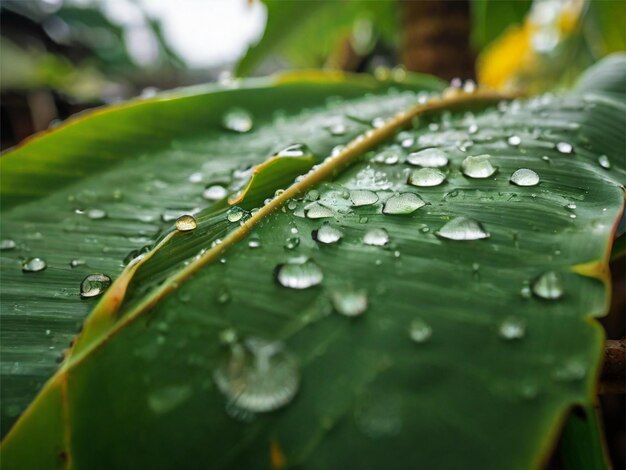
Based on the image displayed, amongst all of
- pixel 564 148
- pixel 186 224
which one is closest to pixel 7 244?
pixel 186 224

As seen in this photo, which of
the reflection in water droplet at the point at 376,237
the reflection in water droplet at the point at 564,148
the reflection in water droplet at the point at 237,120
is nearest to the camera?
the reflection in water droplet at the point at 376,237

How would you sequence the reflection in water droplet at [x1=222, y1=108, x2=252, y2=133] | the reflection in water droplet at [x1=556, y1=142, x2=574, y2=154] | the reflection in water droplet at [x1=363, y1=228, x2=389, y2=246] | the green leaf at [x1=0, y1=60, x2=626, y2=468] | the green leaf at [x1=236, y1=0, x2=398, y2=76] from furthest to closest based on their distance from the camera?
the green leaf at [x1=236, y1=0, x2=398, y2=76], the reflection in water droplet at [x1=222, y1=108, x2=252, y2=133], the reflection in water droplet at [x1=556, y1=142, x2=574, y2=154], the reflection in water droplet at [x1=363, y1=228, x2=389, y2=246], the green leaf at [x1=0, y1=60, x2=626, y2=468]

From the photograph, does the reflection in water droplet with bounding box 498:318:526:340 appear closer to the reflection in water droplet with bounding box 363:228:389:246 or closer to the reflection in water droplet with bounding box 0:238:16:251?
the reflection in water droplet with bounding box 363:228:389:246

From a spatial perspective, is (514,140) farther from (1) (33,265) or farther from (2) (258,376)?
(1) (33,265)

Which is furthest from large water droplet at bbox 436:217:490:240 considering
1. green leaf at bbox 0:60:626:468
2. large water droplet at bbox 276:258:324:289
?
large water droplet at bbox 276:258:324:289

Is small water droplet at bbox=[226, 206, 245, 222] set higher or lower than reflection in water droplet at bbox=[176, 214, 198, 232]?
higher

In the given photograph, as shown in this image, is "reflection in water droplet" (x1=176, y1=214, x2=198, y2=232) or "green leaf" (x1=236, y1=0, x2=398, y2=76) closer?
"reflection in water droplet" (x1=176, y1=214, x2=198, y2=232)

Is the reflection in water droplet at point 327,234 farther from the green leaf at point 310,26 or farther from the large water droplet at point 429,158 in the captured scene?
the green leaf at point 310,26

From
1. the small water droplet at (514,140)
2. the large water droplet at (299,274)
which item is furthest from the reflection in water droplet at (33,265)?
the small water droplet at (514,140)
